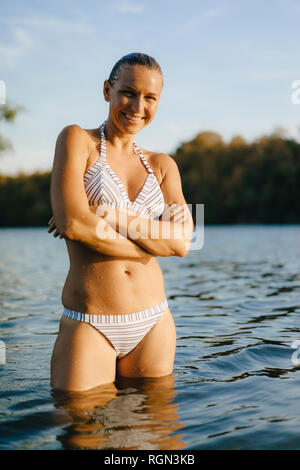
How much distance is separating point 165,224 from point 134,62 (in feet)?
3.31

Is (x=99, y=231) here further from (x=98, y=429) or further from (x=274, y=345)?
(x=274, y=345)

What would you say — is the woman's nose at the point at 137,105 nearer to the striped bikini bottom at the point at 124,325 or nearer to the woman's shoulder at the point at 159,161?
the woman's shoulder at the point at 159,161

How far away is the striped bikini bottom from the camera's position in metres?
3.25

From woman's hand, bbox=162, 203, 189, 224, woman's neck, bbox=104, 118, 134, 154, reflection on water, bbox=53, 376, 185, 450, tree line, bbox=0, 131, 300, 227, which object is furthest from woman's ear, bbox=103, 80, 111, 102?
tree line, bbox=0, 131, 300, 227

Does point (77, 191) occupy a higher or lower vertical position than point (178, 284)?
higher

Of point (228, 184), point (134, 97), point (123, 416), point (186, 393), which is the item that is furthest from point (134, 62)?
point (228, 184)

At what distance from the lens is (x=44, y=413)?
347cm

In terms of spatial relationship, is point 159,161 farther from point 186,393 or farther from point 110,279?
point 186,393

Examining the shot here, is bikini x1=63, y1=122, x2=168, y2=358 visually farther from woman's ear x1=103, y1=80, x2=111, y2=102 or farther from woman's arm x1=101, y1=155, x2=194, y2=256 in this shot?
woman's ear x1=103, y1=80, x2=111, y2=102

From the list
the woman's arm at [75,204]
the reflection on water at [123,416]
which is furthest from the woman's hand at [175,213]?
the reflection on water at [123,416]

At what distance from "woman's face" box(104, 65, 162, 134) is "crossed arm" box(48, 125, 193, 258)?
0.28 m

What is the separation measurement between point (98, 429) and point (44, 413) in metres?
0.50

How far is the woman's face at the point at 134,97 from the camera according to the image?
3.28 meters
